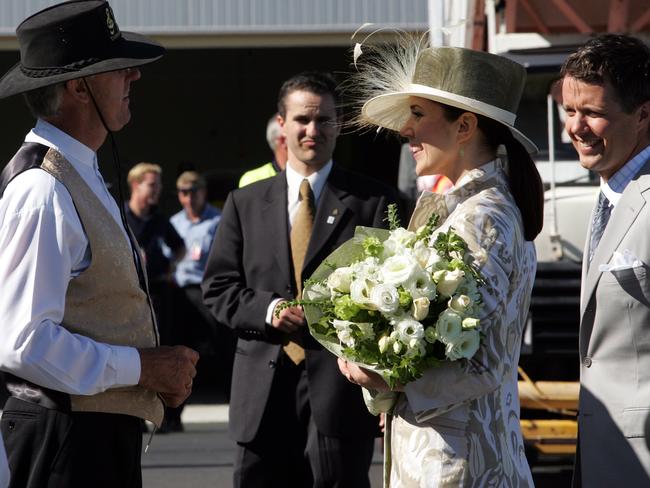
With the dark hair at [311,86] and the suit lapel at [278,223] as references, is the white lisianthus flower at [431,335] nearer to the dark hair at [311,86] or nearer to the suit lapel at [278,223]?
the suit lapel at [278,223]

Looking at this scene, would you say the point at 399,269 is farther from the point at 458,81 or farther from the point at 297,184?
the point at 297,184

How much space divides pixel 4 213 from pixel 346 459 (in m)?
2.08

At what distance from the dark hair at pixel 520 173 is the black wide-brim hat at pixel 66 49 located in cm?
97

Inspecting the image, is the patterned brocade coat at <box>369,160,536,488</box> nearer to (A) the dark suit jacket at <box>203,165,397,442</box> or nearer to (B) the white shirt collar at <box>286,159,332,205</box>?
(A) the dark suit jacket at <box>203,165,397,442</box>

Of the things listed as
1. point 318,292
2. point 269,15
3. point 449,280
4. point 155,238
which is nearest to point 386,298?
point 449,280

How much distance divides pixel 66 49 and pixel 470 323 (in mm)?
1375

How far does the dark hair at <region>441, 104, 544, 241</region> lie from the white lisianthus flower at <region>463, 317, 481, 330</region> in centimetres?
43

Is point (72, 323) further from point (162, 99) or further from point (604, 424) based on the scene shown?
point (162, 99)

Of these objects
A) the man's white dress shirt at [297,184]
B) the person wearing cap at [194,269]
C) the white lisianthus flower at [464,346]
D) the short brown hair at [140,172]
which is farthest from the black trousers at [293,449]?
the short brown hair at [140,172]

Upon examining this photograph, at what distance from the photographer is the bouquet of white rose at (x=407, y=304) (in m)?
2.98

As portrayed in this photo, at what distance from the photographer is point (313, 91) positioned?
17.0 feet

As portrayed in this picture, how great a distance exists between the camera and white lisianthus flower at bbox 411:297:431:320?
2.98 meters

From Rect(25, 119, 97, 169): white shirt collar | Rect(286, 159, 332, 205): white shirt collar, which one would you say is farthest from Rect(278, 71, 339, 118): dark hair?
Rect(25, 119, 97, 169): white shirt collar

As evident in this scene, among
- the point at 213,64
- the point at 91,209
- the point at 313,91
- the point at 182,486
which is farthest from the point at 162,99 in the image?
the point at 91,209
